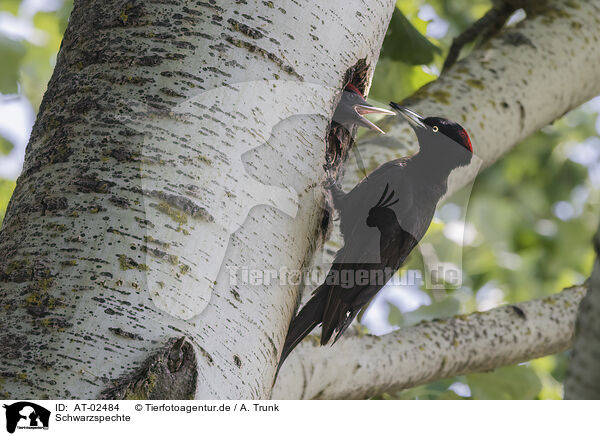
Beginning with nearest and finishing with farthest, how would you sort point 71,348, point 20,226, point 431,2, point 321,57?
point 71,348 → point 20,226 → point 321,57 → point 431,2

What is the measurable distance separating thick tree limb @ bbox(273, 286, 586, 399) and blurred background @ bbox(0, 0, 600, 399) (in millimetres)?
96

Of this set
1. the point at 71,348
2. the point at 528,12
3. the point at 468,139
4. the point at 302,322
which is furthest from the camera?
the point at 528,12

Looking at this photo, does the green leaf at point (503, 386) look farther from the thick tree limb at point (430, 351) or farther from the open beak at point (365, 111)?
the open beak at point (365, 111)

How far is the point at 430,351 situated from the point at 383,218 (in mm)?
394

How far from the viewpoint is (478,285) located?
3.95 m

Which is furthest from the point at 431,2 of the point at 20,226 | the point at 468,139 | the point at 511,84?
the point at 20,226

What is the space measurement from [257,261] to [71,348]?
31cm

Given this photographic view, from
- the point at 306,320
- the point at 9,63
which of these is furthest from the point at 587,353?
the point at 9,63

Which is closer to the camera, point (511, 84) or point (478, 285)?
point (511, 84)

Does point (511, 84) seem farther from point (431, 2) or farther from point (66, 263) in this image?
point (66, 263)

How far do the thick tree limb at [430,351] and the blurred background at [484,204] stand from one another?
96mm

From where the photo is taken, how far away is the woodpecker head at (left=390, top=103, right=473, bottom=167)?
159 cm

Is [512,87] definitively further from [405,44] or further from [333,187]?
[333,187]
